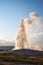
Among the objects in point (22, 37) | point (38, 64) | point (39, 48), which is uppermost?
point (22, 37)

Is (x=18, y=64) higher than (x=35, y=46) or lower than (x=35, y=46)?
lower

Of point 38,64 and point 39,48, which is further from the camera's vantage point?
point 39,48

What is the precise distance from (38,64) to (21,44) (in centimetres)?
9955

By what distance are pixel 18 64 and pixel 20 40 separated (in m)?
98.8

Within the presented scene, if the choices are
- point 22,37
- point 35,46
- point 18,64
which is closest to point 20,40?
point 22,37

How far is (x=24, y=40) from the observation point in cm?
16250

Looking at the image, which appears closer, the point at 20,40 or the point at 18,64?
the point at 18,64

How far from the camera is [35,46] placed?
154875mm

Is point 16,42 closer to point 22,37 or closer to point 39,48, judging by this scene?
point 22,37

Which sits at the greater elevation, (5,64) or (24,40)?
(24,40)

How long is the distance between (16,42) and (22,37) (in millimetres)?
6354

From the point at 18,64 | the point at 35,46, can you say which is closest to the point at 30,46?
the point at 35,46

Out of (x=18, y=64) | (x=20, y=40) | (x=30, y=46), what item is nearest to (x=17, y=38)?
(x=20, y=40)

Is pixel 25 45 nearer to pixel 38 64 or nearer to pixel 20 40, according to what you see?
pixel 20 40
